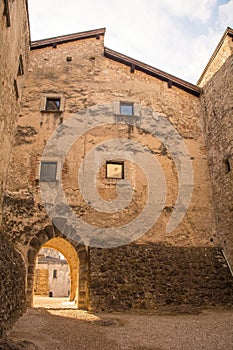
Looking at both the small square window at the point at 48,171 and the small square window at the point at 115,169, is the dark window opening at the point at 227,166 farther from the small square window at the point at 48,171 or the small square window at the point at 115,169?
the small square window at the point at 48,171

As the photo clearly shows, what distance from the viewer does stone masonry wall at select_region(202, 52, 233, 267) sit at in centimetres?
888

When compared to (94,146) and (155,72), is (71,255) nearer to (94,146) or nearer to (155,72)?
(94,146)

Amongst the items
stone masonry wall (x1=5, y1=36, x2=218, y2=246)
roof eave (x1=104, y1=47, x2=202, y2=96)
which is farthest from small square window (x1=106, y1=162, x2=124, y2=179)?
roof eave (x1=104, y1=47, x2=202, y2=96)

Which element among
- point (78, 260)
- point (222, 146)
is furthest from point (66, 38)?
point (78, 260)

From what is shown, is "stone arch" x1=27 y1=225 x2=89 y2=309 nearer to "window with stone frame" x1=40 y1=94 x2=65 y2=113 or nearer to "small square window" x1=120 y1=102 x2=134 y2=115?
"window with stone frame" x1=40 y1=94 x2=65 y2=113

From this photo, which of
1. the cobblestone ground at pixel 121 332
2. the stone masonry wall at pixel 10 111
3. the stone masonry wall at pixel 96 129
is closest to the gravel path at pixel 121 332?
the cobblestone ground at pixel 121 332

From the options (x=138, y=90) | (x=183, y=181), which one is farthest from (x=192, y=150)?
(x=138, y=90)

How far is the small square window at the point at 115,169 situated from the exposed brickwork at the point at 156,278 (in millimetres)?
2590

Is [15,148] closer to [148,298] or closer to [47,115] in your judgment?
[47,115]

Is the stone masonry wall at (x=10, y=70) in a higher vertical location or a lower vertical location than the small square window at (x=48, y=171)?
higher

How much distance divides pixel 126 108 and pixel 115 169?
2.62 m

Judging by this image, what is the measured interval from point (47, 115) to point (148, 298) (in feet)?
23.3

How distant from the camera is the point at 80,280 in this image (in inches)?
322

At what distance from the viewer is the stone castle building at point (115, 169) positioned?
8094mm
